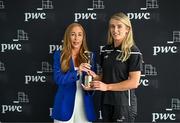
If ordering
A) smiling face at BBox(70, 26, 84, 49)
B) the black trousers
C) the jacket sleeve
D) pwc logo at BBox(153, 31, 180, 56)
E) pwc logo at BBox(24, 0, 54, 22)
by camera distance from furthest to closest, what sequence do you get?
pwc logo at BBox(24, 0, 54, 22) < pwc logo at BBox(153, 31, 180, 56) < smiling face at BBox(70, 26, 84, 49) < the jacket sleeve < the black trousers

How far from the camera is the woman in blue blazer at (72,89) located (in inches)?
86.4

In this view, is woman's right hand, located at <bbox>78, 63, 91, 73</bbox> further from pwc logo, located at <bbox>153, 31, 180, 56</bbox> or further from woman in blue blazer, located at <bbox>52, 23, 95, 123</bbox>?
pwc logo, located at <bbox>153, 31, 180, 56</bbox>

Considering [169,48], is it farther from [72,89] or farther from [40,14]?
[40,14]

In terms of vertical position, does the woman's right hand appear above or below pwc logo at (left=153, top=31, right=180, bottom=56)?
below

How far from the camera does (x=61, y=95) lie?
2.25 m

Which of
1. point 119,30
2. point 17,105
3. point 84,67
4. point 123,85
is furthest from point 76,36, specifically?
point 17,105

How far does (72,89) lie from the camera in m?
2.22

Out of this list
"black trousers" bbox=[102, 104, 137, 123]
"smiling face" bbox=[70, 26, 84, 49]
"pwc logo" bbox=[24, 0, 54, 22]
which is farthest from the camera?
"pwc logo" bbox=[24, 0, 54, 22]

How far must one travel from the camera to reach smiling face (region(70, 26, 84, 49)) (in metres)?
2.23

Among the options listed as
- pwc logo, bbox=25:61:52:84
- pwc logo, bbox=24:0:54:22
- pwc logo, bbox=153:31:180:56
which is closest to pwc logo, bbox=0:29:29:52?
pwc logo, bbox=24:0:54:22

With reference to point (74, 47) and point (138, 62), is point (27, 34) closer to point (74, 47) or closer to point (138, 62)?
point (74, 47)

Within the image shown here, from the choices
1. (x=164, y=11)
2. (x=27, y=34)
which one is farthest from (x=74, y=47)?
(x=164, y=11)

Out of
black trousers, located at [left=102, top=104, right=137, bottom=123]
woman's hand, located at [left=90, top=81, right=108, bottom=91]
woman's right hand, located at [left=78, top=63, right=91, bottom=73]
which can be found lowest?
black trousers, located at [left=102, top=104, right=137, bottom=123]

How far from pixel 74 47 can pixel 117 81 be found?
0.44m
